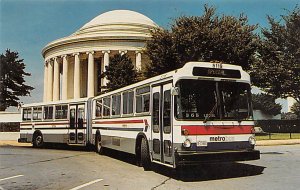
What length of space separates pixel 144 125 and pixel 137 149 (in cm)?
136

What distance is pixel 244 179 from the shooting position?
10.9 m

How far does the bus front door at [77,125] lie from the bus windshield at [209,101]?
1264 cm

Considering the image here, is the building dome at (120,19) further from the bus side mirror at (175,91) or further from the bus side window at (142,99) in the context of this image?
the bus side mirror at (175,91)

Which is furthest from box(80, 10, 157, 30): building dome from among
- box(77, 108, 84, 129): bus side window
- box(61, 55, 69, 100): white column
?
box(77, 108, 84, 129): bus side window

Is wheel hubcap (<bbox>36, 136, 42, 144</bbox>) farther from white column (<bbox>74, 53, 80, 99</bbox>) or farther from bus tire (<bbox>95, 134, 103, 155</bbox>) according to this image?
white column (<bbox>74, 53, 80, 99</bbox>)

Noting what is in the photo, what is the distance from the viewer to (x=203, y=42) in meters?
33.6

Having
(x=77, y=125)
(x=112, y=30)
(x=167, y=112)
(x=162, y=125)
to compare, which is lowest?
(x=162, y=125)

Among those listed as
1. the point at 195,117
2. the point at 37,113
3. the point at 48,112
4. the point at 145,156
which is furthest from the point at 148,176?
the point at 37,113

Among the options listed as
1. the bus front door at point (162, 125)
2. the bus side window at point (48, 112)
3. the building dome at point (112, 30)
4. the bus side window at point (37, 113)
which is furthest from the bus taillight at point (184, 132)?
the building dome at point (112, 30)

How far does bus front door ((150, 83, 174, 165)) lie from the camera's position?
37.2ft

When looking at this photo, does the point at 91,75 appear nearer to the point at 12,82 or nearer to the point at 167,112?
the point at 12,82

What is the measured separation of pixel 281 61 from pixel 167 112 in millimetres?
37446

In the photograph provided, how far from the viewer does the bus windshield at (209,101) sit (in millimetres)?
10938

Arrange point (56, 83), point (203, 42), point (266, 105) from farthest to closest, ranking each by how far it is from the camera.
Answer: point (266, 105)
point (56, 83)
point (203, 42)
